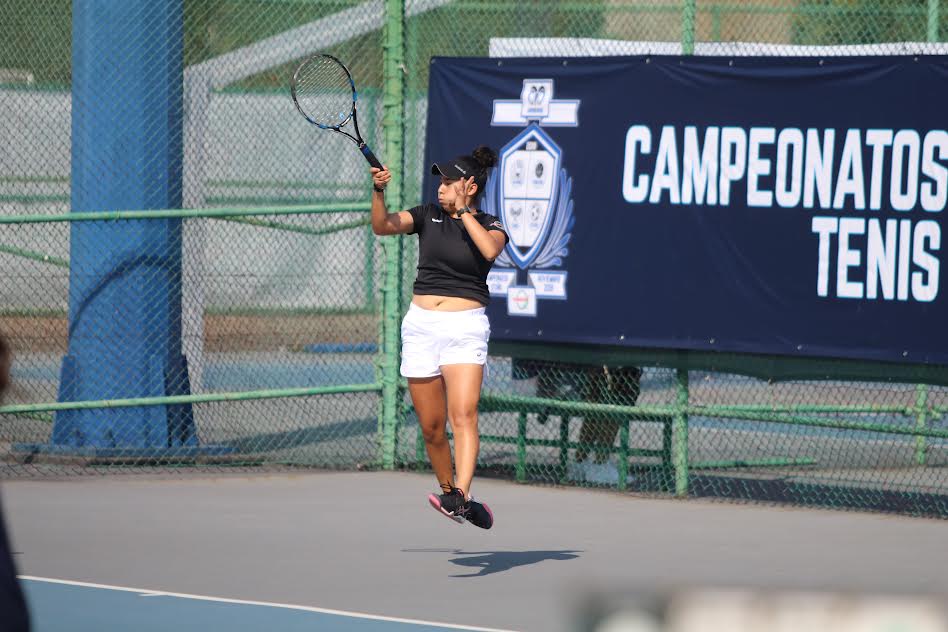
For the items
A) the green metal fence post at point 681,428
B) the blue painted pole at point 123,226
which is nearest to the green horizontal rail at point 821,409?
the green metal fence post at point 681,428

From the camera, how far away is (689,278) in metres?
9.44

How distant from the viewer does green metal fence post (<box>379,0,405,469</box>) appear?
34.3 ft

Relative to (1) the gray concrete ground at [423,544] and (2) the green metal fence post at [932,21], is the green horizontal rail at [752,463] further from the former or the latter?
(2) the green metal fence post at [932,21]

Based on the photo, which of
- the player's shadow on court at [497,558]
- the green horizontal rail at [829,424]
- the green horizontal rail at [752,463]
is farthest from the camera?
the green horizontal rail at [752,463]

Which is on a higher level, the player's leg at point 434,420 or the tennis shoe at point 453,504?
the player's leg at point 434,420

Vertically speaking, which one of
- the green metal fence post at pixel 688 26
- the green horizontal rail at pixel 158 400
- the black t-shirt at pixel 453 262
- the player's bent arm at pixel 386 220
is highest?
the green metal fence post at pixel 688 26

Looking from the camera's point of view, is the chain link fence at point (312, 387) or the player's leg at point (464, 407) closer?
the player's leg at point (464, 407)

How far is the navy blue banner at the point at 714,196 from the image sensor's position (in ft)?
28.7

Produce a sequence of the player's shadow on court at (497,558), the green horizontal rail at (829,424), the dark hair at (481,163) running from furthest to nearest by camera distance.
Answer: the green horizontal rail at (829,424)
the dark hair at (481,163)
the player's shadow on court at (497,558)

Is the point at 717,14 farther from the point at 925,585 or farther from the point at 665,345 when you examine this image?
the point at 925,585

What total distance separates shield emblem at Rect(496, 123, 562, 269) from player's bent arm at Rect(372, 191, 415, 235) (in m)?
2.32

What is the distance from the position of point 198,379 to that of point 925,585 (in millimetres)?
6613

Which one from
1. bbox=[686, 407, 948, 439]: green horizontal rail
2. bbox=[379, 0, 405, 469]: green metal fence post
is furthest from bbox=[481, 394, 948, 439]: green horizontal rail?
bbox=[379, 0, 405, 469]: green metal fence post

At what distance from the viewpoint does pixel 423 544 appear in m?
7.95
